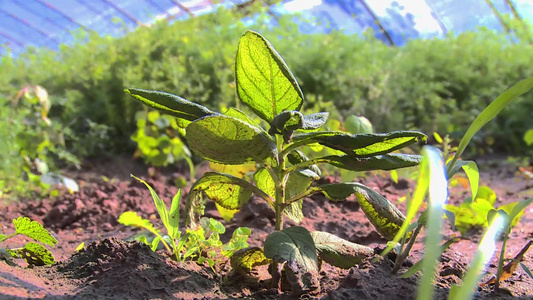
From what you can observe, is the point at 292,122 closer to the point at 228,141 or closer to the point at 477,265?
the point at 228,141

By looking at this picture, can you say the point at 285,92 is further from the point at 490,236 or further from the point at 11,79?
the point at 11,79

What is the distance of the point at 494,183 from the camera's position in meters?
3.73

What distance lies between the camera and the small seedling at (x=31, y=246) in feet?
3.37

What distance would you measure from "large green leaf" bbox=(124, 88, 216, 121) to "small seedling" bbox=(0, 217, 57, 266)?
39 cm

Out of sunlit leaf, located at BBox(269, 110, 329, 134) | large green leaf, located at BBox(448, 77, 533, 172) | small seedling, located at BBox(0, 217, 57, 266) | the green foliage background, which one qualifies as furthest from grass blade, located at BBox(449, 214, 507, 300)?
the green foliage background

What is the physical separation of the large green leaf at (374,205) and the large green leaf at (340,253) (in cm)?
8

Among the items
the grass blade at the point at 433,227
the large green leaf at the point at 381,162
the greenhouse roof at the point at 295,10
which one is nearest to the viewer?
the grass blade at the point at 433,227

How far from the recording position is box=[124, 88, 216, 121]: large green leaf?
37.3 inches

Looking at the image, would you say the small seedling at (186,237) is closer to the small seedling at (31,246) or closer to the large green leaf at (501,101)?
the small seedling at (31,246)

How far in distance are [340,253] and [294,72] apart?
426 centimetres

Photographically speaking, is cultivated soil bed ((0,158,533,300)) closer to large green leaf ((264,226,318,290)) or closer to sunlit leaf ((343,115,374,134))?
large green leaf ((264,226,318,290))

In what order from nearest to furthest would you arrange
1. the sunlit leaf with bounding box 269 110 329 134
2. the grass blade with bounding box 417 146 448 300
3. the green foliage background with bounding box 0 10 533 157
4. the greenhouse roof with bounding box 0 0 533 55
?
the grass blade with bounding box 417 146 448 300 → the sunlit leaf with bounding box 269 110 329 134 → the green foliage background with bounding box 0 10 533 157 → the greenhouse roof with bounding box 0 0 533 55

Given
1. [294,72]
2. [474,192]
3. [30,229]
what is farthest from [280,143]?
[294,72]

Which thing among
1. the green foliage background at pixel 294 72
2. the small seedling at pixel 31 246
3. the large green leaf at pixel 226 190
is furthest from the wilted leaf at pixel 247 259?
the green foliage background at pixel 294 72
